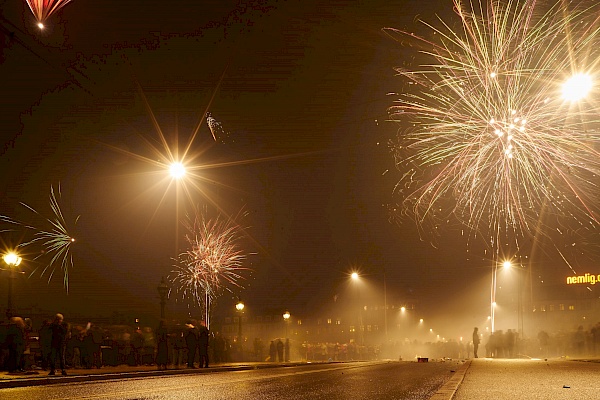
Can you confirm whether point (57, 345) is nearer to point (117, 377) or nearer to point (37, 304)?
point (117, 377)

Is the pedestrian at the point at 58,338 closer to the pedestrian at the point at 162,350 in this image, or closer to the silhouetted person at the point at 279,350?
the pedestrian at the point at 162,350

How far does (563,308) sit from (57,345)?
245 feet

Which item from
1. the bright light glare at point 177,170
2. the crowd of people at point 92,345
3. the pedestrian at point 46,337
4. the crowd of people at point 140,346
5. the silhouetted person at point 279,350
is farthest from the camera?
the silhouetted person at point 279,350

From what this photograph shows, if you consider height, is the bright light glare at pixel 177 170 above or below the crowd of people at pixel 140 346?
above

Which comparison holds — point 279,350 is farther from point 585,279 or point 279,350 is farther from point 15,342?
point 585,279

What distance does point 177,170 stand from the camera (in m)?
27.8

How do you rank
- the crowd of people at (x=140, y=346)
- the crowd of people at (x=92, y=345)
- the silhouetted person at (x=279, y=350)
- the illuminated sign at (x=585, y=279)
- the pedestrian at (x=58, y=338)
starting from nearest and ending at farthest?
the pedestrian at (x=58, y=338), the crowd of people at (x=92, y=345), the crowd of people at (x=140, y=346), the silhouetted person at (x=279, y=350), the illuminated sign at (x=585, y=279)

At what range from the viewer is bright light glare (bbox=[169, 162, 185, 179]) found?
27.5 m

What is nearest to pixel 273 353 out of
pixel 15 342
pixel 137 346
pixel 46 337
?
pixel 137 346

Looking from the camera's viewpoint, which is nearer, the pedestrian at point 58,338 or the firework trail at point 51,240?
the pedestrian at point 58,338

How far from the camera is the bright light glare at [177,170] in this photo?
90.4 ft

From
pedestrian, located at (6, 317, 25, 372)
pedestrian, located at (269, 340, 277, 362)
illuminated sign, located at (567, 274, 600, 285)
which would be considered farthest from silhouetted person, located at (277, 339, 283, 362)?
illuminated sign, located at (567, 274, 600, 285)

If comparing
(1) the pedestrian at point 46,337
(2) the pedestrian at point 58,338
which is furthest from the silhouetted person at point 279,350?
(2) the pedestrian at point 58,338

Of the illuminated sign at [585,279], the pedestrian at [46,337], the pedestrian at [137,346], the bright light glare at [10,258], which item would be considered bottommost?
the pedestrian at [137,346]
